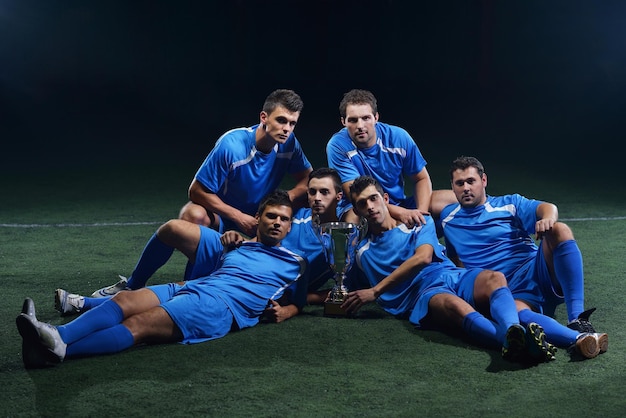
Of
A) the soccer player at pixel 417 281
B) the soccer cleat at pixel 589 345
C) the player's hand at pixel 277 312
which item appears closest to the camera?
the soccer cleat at pixel 589 345

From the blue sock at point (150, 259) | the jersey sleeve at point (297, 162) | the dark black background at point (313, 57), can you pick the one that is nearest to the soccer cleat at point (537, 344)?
the blue sock at point (150, 259)

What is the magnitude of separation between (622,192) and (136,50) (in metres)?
7.34

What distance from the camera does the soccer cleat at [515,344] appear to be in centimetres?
394

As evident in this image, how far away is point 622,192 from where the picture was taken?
28.1 feet

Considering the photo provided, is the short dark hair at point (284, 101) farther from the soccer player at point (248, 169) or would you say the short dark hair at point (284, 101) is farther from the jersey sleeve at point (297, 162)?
the jersey sleeve at point (297, 162)

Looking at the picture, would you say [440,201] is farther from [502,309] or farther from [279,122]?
[502,309]

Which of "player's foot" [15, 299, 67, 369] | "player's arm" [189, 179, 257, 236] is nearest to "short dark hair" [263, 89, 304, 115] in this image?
"player's arm" [189, 179, 257, 236]

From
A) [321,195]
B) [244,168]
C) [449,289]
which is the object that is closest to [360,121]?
[321,195]

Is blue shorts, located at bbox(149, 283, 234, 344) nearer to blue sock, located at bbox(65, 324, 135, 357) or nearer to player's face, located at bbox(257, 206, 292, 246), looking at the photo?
blue sock, located at bbox(65, 324, 135, 357)

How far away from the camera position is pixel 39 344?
393 centimetres

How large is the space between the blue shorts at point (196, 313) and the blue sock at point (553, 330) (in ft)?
4.31

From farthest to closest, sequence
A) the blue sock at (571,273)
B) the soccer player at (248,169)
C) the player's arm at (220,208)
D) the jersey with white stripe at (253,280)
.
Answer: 1. the soccer player at (248,169)
2. the player's arm at (220,208)
3. the jersey with white stripe at (253,280)
4. the blue sock at (571,273)

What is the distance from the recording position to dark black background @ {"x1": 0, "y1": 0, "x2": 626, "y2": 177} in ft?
41.7

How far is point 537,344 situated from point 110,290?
7.55 ft
